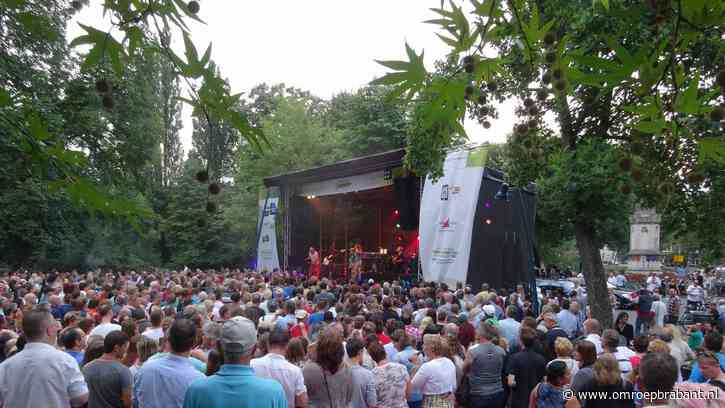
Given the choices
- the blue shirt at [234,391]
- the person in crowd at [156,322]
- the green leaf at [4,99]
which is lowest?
the person in crowd at [156,322]

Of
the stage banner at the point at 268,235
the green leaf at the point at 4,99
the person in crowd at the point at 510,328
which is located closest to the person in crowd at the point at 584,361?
the person in crowd at the point at 510,328

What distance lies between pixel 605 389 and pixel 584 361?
16.6 inches

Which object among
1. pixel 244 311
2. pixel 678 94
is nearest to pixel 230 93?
pixel 678 94

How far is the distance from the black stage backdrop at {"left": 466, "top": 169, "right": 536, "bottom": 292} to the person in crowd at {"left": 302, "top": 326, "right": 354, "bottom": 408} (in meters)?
9.47

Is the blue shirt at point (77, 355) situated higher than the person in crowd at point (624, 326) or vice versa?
the blue shirt at point (77, 355)

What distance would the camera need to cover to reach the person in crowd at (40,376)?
120 inches

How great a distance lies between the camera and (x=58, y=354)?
319 centimetres

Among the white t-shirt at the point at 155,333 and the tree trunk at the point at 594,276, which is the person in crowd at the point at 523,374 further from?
the tree trunk at the point at 594,276

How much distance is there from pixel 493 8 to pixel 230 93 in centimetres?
104

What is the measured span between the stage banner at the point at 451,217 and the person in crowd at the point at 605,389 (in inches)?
342

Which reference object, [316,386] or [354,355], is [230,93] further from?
[354,355]

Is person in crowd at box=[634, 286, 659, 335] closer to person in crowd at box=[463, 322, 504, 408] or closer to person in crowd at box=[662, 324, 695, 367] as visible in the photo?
person in crowd at box=[662, 324, 695, 367]

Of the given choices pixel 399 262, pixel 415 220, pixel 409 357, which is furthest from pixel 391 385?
pixel 399 262

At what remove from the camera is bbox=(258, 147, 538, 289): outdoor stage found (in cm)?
1276
